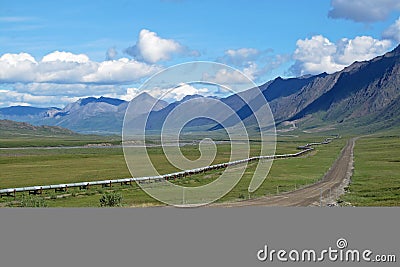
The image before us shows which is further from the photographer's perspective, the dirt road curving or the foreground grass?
the foreground grass

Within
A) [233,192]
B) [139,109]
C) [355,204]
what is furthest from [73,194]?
[139,109]

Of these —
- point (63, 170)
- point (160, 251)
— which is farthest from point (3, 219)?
point (63, 170)

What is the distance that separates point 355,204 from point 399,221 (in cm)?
2248

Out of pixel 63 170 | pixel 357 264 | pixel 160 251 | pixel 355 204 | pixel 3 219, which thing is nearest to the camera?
pixel 357 264

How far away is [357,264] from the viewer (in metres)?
34.8

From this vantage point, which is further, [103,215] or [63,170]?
[63,170]

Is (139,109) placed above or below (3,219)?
above

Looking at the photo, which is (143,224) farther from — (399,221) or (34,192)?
(34,192)

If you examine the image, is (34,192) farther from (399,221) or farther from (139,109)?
(399,221)

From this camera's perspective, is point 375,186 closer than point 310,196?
No

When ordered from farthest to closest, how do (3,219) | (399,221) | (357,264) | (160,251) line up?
(3,219) → (399,221) → (160,251) → (357,264)

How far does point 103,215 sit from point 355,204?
30613mm

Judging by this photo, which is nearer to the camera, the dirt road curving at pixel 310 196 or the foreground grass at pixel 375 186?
the dirt road curving at pixel 310 196

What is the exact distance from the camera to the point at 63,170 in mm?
126000
